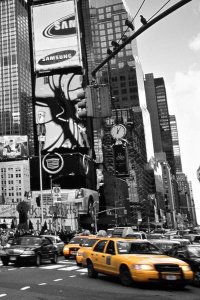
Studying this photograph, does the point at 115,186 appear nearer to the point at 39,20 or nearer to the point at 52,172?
the point at 52,172

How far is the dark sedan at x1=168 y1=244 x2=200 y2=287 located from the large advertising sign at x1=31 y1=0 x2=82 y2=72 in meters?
105

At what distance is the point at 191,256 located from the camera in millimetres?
13305

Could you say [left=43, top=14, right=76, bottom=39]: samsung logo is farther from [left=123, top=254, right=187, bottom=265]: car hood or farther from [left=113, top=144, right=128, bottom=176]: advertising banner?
[left=123, top=254, right=187, bottom=265]: car hood

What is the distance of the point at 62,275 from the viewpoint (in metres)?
14.9

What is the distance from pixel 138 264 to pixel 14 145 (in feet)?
449

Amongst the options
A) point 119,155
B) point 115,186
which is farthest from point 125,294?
point 115,186

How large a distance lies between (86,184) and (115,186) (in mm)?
26290

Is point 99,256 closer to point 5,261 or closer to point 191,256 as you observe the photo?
point 191,256

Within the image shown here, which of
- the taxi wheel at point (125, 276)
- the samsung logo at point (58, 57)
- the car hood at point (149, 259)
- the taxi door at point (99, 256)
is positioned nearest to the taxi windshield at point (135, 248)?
the car hood at point (149, 259)

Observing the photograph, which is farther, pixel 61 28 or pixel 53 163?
pixel 61 28

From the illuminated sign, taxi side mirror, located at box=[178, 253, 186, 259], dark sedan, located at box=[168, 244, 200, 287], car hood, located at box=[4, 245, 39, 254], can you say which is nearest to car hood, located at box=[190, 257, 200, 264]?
dark sedan, located at box=[168, 244, 200, 287]

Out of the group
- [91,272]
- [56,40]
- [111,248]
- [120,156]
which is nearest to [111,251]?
[111,248]

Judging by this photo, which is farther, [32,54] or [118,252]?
[32,54]

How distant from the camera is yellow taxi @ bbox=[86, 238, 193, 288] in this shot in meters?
10.9
